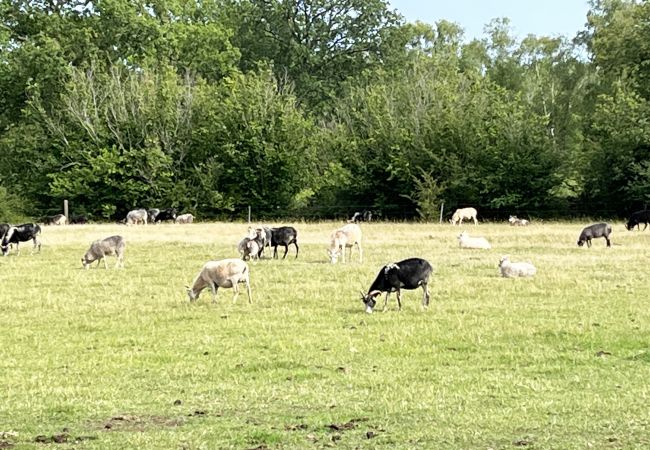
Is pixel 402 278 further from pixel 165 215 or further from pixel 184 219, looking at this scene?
pixel 165 215

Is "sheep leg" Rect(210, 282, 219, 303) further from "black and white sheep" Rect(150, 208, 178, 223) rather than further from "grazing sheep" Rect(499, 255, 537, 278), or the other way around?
"black and white sheep" Rect(150, 208, 178, 223)

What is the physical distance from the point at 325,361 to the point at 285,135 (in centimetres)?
4252

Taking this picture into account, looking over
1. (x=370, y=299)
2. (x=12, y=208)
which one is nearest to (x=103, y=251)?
(x=370, y=299)

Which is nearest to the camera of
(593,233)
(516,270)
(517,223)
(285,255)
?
(516,270)

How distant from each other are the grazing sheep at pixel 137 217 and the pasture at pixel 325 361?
25896mm

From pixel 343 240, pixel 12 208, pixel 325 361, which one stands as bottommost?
pixel 325 361

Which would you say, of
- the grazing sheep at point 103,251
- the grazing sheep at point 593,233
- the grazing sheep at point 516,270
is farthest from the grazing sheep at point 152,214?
the grazing sheep at point 516,270

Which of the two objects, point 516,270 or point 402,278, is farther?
point 516,270

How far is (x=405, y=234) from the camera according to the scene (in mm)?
36906

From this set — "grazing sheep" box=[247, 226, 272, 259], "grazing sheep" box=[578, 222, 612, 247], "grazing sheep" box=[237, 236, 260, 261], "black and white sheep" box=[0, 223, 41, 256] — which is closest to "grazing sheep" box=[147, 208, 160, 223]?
"black and white sheep" box=[0, 223, 41, 256]

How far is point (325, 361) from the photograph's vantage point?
39.2 feet

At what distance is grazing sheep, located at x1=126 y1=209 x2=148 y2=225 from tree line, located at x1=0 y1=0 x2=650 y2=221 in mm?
3686

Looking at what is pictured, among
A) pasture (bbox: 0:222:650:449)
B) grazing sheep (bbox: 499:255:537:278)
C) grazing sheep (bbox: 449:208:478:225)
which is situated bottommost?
pasture (bbox: 0:222:650:449)

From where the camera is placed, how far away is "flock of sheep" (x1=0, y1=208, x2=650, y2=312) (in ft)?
54.3
